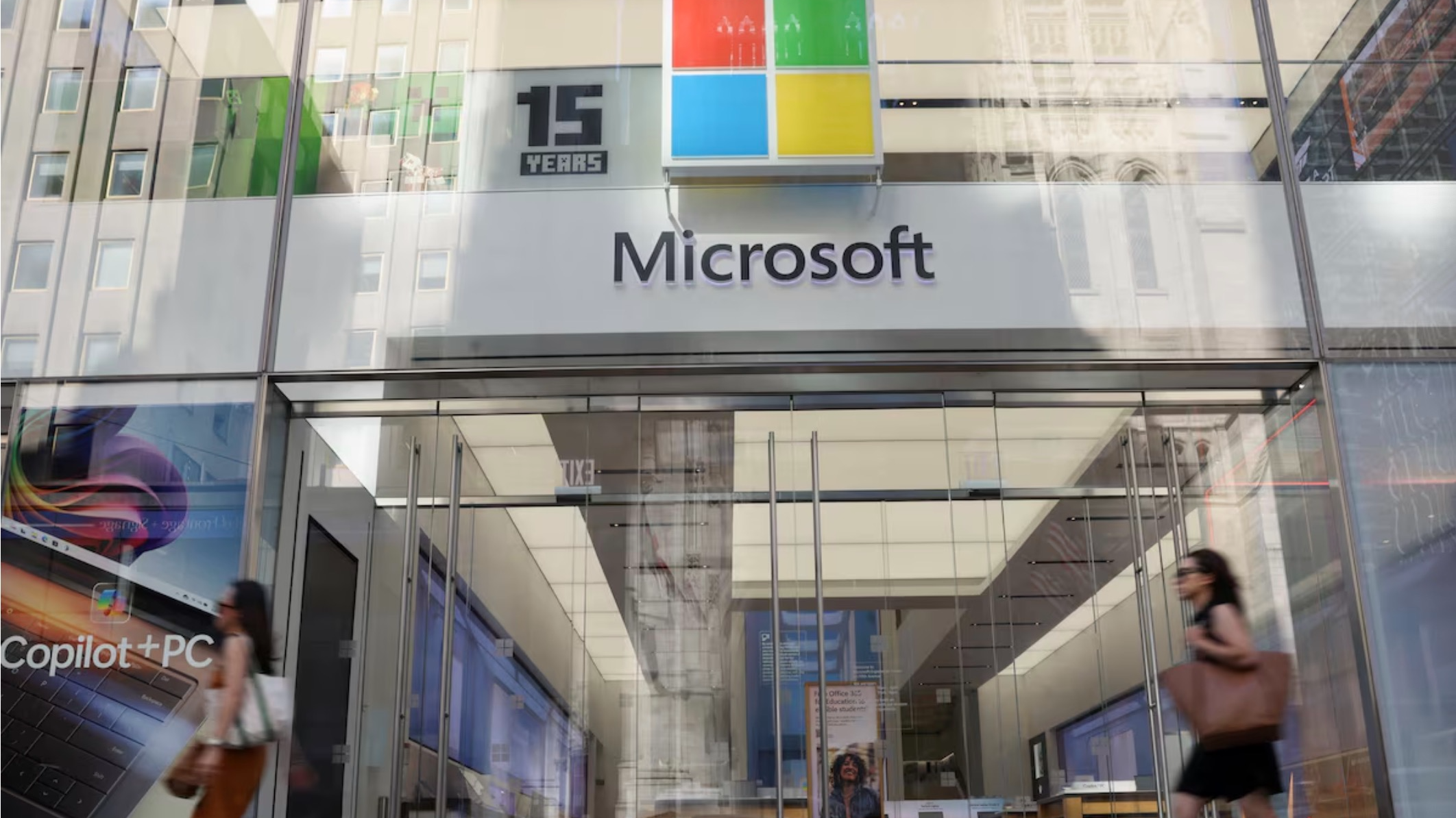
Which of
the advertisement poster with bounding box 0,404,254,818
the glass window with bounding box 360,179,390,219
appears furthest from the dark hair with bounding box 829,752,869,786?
the glass window with bounding box 360,179,390,219

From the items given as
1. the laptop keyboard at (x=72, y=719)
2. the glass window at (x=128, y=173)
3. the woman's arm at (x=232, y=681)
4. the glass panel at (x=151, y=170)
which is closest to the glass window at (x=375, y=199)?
the glass panel at (x=151, y=170)

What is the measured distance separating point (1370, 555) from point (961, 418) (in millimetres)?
2605

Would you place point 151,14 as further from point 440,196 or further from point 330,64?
point 440,196

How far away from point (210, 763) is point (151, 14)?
18.3 ft

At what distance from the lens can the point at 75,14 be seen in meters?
8.58

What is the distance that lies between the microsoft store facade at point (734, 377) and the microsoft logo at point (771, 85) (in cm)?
3

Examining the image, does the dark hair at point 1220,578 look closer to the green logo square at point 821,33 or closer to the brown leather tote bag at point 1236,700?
the brown leather tote bag at point 1236,700

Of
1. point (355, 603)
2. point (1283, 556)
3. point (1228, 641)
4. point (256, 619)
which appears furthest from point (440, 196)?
point (1283, 556)

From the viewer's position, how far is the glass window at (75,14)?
8.55m

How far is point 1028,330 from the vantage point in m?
8.15

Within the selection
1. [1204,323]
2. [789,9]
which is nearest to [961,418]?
[1204,323]

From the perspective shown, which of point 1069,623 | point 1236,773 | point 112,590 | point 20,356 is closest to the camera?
point 1236,773

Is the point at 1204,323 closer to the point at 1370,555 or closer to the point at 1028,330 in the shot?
the point at 1028,330

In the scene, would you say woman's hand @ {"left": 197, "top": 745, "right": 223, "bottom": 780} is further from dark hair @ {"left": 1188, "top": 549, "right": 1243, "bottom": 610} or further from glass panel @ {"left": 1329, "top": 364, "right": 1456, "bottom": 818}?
glass panel @ {"left": 1329, "top": 364, "right": 1456, "bottom": 818}
